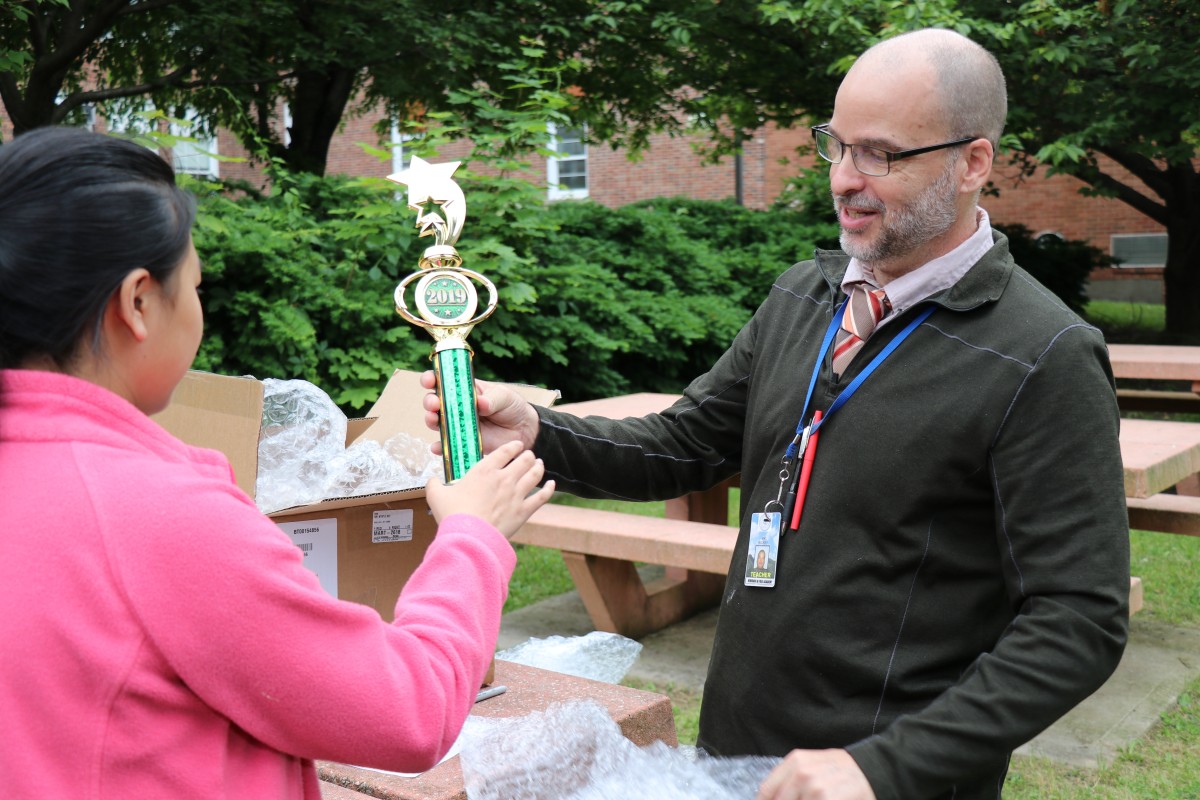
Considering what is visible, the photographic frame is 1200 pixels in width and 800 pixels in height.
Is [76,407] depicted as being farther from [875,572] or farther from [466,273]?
[875,572]

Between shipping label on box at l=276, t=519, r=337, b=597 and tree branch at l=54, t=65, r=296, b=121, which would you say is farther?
tree branch at l=54, t=65, r=296, b=121

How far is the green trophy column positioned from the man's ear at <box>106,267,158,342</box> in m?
0.61

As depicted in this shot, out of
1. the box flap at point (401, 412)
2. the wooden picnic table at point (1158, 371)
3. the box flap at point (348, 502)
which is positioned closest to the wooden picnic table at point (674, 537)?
the wooden picnic table at point (1158, 371)

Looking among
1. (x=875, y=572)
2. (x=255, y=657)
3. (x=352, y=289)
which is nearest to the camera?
(x=255, y=657)

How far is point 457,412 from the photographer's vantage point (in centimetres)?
174

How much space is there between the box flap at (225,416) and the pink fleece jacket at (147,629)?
39.7 inches

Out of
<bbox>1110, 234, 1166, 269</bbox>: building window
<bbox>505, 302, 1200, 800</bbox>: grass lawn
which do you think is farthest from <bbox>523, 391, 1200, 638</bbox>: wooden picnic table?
<bbox>1110, 234, 1166, 269</bbox>: building window

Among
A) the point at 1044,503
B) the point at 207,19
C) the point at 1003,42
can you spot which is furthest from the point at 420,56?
the point at 1044,503

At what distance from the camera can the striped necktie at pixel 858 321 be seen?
74.5 inches

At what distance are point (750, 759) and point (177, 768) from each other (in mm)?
943

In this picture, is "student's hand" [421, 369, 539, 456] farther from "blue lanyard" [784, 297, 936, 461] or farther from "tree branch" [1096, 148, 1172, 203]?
"tree branch" [1096, 148, 1172, 203]

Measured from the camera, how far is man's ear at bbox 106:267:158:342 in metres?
1.11

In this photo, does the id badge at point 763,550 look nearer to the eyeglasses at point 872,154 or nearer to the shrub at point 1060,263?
the eyeglasses at point 872,154

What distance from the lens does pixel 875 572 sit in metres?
1.75
